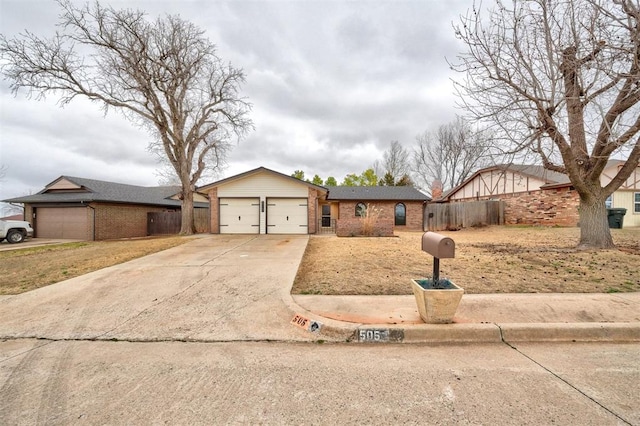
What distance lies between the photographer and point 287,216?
51.3 feet

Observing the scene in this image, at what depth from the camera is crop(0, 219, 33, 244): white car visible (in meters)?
15.5

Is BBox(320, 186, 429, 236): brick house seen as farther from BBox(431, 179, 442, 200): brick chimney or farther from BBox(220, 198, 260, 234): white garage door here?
BBox(431, 179, 442, 200): brick chimney

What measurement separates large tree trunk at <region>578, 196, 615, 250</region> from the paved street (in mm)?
6787

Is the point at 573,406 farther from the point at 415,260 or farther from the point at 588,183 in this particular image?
the point at 588,183

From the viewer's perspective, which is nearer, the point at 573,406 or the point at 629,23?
the point at 573,406

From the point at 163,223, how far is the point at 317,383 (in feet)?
72.3

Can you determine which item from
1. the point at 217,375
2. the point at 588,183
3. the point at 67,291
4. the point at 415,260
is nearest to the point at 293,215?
the point at 415,260

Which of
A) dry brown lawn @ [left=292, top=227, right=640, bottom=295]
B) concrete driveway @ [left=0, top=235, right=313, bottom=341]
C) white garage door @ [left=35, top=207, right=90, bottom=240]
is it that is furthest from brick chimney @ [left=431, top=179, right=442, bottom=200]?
white garage door @ [left=35, top=207, right=90, bottom=240]

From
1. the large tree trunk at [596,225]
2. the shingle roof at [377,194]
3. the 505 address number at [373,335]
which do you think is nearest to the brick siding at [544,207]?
the shingle roof at [377,194]

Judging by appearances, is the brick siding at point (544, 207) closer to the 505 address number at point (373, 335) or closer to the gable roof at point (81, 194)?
the 505 address number at point (373, 335)

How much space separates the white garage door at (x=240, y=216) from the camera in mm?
15672

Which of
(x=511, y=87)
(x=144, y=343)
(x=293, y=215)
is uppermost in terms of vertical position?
(x=511, y=87)

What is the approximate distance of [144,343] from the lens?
3.34 m

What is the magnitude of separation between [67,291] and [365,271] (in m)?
5.92
